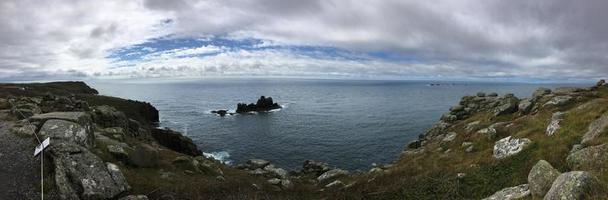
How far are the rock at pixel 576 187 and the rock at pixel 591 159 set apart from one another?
396 cm

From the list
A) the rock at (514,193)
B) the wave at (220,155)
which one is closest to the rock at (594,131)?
the rock at (514,193)

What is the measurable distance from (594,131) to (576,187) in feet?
43.7

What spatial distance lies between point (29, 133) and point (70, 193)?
453 inches

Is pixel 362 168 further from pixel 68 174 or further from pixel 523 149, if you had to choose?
pixel 68 174

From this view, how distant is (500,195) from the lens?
18.1 metres

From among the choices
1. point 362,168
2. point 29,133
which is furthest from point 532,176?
point 362,168

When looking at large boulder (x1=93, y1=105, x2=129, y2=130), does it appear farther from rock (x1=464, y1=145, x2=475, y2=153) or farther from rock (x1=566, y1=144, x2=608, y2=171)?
rock (x1=566, y1=144, x2=608, y2=171)

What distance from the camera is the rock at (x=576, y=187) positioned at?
40.4 ft

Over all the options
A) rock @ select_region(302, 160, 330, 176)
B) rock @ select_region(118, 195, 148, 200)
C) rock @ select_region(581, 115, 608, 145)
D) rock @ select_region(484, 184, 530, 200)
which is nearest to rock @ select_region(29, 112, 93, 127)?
rock @ select_region(118, 195, 148, 200)

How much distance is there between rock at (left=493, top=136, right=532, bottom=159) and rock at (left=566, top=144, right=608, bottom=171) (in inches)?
321

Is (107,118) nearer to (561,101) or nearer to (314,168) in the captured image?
(314,168)

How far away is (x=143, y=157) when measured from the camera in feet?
101

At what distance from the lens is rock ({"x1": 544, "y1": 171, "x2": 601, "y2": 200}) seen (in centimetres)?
1232

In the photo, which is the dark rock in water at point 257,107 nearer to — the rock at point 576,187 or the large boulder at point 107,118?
the large boulder at point 107,118
